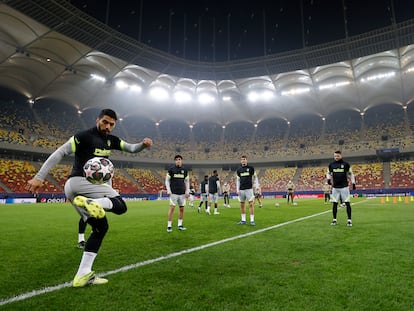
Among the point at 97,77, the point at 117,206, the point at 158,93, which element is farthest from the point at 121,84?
the point at 117,206

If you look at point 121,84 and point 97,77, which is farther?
point 121,84

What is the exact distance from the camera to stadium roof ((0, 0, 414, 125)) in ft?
101

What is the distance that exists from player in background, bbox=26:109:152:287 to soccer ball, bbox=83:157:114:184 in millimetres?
100

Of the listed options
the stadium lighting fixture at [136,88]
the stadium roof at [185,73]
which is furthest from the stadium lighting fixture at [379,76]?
the stadium lighting fixture at [136,88]

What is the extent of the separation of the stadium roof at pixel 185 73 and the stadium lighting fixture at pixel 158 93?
0.31 meters

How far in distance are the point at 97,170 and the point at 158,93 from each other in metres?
49.7

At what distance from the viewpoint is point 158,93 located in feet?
169

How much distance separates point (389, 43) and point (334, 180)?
34.5m

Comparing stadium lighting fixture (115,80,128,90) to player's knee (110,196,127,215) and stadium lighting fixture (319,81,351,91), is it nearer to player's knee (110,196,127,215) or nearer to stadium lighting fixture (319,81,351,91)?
A: stadium lighting fixture (319,81,351,91)

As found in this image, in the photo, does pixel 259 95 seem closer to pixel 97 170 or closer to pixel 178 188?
pixel 178 188

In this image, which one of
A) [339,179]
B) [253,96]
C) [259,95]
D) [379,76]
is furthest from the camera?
[253,96]

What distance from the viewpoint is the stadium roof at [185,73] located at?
30.7 meters

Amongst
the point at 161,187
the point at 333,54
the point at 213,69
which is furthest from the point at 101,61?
the point at 333,54

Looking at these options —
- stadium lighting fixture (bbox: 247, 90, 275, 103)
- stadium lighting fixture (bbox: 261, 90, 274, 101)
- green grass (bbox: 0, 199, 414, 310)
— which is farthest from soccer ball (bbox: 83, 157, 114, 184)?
stadium lighting fixture (bbox: 261, 90, 274, 101)
